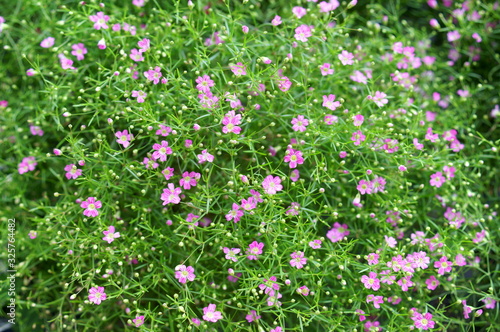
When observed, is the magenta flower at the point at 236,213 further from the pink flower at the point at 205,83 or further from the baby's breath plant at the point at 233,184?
the pink flower at the point at 205,83

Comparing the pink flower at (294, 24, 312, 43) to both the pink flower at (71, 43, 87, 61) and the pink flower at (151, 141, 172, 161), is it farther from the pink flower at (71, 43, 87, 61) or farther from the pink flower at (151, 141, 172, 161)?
the pink flower at (71, 43, 87, 61)

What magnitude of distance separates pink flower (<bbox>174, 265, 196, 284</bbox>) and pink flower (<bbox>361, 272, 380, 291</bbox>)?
0.66m

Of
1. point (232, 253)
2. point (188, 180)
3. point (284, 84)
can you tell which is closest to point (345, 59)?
point (284, 84)

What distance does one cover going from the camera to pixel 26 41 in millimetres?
2303

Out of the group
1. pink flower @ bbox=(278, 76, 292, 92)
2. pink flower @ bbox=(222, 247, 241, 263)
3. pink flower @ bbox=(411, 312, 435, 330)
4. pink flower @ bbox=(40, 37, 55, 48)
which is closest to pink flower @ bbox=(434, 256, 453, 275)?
pink flower @ bbox=(411, 312, 435, 330)

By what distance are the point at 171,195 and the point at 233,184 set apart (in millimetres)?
244

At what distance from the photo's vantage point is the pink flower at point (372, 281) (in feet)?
5.83

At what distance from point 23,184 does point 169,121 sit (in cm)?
84

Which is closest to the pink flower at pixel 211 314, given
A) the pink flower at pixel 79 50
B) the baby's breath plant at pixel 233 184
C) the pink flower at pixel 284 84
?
the baby's breath plant at pixel 233 184

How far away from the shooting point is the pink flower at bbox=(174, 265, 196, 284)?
1725 mm

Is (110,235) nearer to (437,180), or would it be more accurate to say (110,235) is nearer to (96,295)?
(96,295)

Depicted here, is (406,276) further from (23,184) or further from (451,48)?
(23,184)

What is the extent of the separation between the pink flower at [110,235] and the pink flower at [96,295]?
0.18 meters

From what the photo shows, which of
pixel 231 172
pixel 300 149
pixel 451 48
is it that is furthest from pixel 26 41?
pixel 451 48
